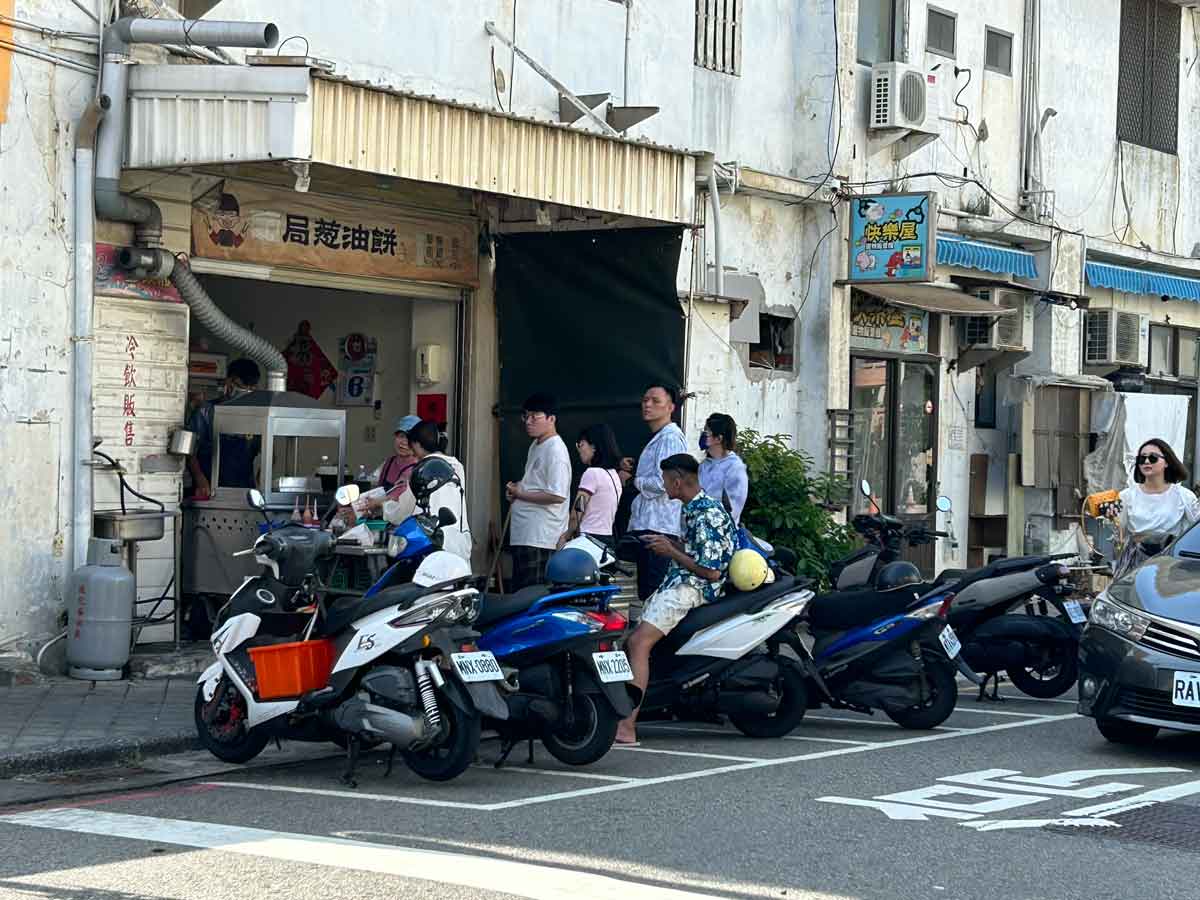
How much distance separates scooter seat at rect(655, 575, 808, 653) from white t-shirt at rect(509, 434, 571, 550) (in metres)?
2.50

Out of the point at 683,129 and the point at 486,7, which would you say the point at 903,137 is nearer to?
the point at 683,129

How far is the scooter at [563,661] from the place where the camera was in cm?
890

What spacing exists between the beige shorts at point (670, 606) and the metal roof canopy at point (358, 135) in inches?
125

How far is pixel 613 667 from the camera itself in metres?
8.94

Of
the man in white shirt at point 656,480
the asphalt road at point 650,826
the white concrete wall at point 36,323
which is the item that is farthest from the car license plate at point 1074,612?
the white concrete wall at point 36,323

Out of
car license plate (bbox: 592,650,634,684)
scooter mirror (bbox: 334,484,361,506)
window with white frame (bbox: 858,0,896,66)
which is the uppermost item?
window with white frame (bbox: 858,0,896,66)

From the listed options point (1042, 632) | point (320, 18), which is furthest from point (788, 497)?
point (320, 18)

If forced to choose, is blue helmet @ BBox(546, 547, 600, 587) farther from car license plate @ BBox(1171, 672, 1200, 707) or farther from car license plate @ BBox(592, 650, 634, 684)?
car license plate @ BBox(1171, 672, 1200, 707)

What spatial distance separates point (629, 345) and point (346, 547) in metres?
5.01

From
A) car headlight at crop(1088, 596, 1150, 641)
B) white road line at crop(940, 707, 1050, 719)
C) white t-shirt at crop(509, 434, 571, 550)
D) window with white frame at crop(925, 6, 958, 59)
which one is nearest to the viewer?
car headlight at crop(1088, 596, 1150, 641)

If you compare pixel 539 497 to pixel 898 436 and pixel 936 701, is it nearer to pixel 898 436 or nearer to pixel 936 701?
pixel 936 701

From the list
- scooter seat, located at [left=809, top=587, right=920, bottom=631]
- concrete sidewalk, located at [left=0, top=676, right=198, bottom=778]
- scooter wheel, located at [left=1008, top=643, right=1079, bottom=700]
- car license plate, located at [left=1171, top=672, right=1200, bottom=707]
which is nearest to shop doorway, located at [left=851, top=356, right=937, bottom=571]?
scooter wheel, located at [left=1008, top=643, right=1079, bottom=700]

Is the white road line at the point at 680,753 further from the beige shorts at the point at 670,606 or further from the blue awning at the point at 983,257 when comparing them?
the blue awning at the point at 983,257

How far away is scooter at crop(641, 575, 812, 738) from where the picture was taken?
9961 millimetres
